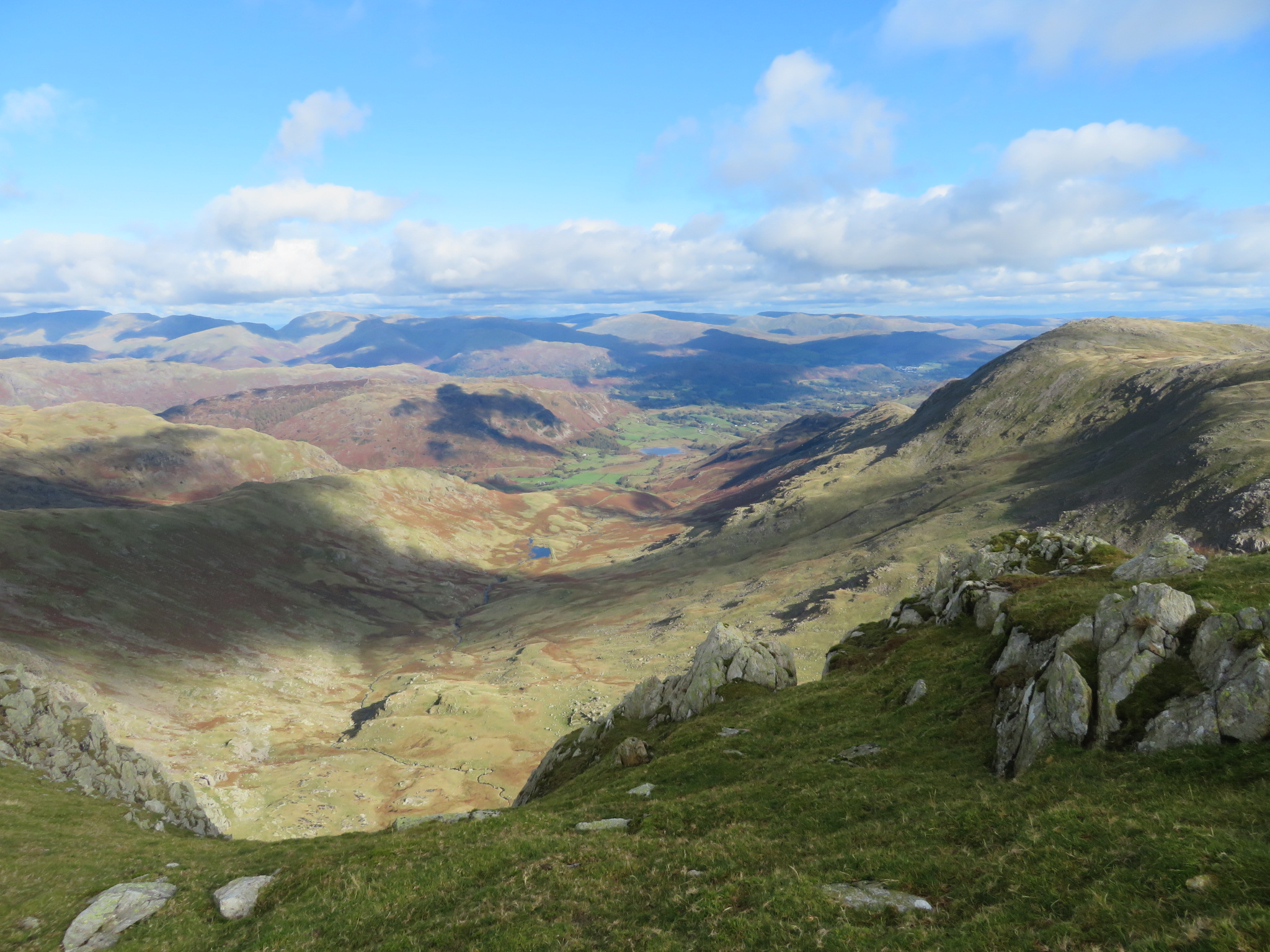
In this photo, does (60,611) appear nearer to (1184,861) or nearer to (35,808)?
(35,808)

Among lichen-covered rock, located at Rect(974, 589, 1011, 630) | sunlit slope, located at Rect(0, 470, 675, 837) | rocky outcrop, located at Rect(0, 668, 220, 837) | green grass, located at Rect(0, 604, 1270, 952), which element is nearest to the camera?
green grass, located at Rect(0, 604, 1270, 952)

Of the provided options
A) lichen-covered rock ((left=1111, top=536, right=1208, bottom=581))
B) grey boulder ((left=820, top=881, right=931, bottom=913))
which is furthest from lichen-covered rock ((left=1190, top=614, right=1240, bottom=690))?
lichen-covered rock ((left=1111, top=536, right=1208, bottom=581))

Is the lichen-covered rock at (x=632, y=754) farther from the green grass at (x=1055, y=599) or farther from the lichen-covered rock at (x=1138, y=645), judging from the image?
the lichen-covered rock at (x=1138, y=645)

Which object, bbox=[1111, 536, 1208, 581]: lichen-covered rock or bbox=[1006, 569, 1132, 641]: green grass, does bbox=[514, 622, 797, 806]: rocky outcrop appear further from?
bbox=[1111, 536, 1208, 581]: lichen-covered rock

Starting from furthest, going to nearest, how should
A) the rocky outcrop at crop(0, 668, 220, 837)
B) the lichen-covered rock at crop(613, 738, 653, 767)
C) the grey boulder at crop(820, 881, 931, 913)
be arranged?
the rocky outcrop at crop(0, 668, 220, 837), the lichen-covered rock at crop(613, 738, 653, 767), the grey boulder at crop(820, 881, 931, 913)

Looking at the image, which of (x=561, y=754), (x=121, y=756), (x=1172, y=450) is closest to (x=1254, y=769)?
(x=561, y=754)

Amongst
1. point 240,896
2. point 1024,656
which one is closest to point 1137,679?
point 1024,656
